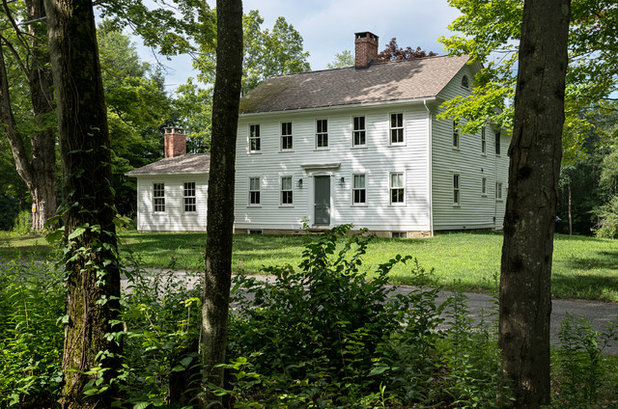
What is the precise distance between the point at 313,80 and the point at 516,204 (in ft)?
81.7

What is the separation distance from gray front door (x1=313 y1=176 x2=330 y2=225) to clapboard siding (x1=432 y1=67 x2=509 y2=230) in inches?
199

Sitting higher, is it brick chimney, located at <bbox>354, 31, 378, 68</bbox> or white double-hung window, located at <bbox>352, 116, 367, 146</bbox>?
brick chimney, located at <bbox>354, 31, 378, 68</bbox>

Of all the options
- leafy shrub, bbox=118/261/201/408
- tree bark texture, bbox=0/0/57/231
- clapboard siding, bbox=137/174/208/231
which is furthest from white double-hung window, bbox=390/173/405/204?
leafy shrub, bbox=118/261/201/408

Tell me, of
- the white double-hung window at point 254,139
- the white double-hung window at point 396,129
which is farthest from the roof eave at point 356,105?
the white double-hung window at point 254,139

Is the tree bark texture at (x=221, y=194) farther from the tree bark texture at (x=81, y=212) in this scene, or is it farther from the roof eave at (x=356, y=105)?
the roof eave at (x=356, y=105)

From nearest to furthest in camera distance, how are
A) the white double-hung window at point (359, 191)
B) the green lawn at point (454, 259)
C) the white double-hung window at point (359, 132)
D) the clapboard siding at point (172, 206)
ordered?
the green lawn at point (454, 259) → the white double-hung window at point (359, 191) → the white double-hung window at point (359, 132) → the clapboard siding at point (172, 206)

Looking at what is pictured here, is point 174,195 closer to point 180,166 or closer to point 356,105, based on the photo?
point 180,166

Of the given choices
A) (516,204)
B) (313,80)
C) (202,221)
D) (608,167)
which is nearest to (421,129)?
(313,80)

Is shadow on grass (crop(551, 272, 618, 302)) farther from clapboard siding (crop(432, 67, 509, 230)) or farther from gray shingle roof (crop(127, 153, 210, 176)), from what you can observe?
gray shingle roof (crop(127, 153, 210, 176))

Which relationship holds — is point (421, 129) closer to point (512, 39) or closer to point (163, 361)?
point (512, 39)

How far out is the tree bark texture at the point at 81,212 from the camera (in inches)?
141

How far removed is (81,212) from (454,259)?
11.3 m

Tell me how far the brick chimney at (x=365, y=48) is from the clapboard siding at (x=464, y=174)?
5167mm

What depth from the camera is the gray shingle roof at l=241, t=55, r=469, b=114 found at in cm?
2288
